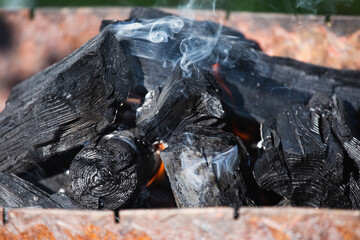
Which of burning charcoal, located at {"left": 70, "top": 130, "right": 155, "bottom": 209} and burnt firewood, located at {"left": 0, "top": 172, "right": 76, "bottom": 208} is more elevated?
burning charcoal, located at {"left": 70, "top": 130, "right": 155, "bottom": 209}

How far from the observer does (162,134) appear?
1.67 metres

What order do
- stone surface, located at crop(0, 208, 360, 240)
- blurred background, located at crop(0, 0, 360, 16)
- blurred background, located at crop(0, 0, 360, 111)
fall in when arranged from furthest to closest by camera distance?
blurred background, located at crop(0, 0, 360, 16)
blurred background, located at crop(0, 0, 360, 111)
stone surface, located at crop(0, 208, 360, 240)

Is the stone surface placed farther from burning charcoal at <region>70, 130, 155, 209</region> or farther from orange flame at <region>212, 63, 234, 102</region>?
orange flame at <region>212, 63, 234, 102</region>

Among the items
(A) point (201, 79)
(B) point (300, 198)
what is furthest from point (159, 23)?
(B) point (300, 198)

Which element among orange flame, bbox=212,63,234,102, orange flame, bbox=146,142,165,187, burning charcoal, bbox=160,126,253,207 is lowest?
orange flame, bbox=146,142,165,187

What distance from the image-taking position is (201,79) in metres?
1.66

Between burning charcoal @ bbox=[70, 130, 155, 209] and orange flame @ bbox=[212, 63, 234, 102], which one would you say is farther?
orange flame @ bbox=[212, 63, 234, 102]

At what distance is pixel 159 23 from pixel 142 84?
37cm

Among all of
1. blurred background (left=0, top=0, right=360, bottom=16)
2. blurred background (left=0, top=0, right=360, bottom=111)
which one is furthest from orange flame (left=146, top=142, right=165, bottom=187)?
blurred background (left=0, top=0, right=360, bottom=16)

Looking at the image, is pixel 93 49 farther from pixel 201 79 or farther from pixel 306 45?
pixel 306 45

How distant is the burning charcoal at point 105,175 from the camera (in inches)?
59.6

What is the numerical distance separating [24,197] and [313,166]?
129 centimetres

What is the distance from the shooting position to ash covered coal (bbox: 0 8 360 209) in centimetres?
151

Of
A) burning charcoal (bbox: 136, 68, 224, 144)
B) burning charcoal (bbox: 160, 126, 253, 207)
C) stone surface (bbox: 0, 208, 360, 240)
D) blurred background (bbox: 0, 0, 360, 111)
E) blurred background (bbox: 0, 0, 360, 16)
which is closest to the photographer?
stone surface (bbox: 0, 208, 360, 240)
